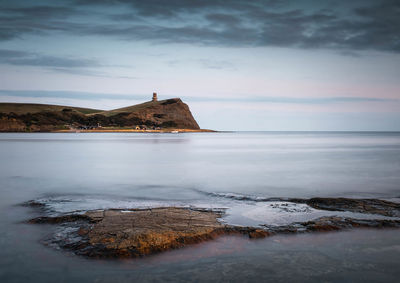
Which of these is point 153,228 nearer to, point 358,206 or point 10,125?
point 358,206

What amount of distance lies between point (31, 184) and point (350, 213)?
46.6ft

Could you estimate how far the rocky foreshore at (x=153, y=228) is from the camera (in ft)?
21.7

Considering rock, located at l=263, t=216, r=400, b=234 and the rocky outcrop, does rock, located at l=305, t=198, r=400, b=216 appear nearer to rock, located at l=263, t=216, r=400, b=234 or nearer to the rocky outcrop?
rock, located at l=263, t=216, r=400, b=234

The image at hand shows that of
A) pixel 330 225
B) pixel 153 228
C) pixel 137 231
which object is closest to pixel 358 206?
pixel 330 225

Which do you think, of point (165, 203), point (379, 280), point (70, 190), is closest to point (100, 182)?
point (70, 190)

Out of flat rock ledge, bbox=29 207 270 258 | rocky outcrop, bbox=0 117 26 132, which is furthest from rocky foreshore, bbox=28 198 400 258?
rocky outcrop, bbox=0 117 26 132

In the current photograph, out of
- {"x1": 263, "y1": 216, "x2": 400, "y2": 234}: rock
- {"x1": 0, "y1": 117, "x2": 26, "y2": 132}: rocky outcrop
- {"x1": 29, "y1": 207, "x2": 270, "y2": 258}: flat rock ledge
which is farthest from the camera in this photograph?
{"x1": 0, "y1": 117, "x2": 26, "y2": 132}: rocky outcrop

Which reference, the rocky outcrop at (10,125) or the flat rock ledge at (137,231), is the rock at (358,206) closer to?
the flat rock ledge at (137,231)

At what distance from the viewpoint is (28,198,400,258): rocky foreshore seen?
260 inches

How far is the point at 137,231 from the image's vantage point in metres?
7.21

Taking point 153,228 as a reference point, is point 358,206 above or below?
above

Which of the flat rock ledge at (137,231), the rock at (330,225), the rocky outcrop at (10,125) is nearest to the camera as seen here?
the flat rock ledge at (137,231)

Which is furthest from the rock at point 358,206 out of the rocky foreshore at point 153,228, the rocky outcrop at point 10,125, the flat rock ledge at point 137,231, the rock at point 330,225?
the rocky outcrop at point 10,125

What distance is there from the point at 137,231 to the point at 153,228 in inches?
15.6
